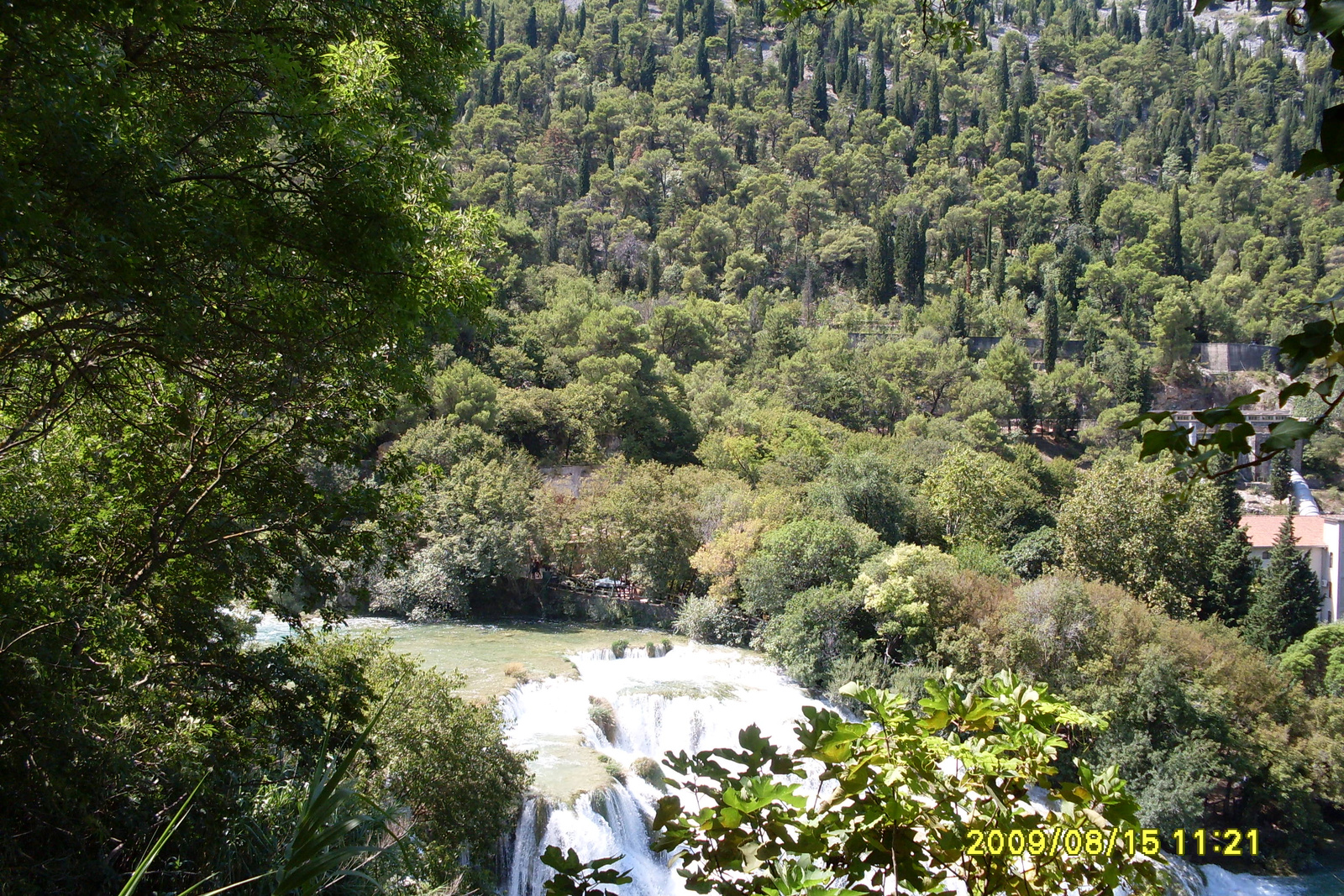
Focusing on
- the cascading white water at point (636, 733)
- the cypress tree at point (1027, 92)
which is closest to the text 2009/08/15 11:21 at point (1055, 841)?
the cascading white water at point (636, 733)

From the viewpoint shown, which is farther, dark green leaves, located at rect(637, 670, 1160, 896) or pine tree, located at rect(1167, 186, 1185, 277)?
pine tree, located at rect(1167, 186, 1185, 277)

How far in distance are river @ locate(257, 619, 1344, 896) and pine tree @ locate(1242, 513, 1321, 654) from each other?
7.21 m

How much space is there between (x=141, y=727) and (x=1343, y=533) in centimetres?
3305

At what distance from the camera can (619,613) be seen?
24266mm

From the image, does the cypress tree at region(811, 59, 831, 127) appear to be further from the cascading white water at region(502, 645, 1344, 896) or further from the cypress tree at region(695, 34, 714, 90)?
the cascading white water at region(502, 645, 1344, 896)

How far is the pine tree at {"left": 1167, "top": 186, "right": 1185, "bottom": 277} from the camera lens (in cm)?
6525

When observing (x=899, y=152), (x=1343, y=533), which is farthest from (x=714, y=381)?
(x=899, y=152)

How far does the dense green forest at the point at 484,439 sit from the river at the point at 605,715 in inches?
37.0

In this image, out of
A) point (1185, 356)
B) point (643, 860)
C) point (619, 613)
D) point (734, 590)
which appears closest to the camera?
point (643, 860)

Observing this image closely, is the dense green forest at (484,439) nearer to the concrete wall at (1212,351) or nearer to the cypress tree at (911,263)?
the concrete wall at (1212,351)

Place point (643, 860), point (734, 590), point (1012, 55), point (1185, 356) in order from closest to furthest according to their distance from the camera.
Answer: point (643, 860), point (734, 590), point (1185, 356), point (1012, 55)

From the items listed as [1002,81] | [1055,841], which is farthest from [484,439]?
[1002,81]

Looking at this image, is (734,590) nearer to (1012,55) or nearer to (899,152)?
(899,152)

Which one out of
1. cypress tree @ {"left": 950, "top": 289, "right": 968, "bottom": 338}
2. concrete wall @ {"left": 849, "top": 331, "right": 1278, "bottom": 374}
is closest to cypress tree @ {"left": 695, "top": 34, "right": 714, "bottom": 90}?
cypress tree @ {"left": 950, "top": 289, "right": 968, "bottom": 338}
